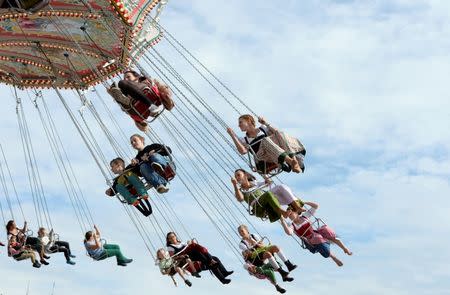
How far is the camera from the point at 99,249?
1550 centimetres

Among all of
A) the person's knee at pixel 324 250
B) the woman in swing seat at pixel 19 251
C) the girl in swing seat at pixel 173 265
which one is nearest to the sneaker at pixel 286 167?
the person's knee at pixel 324 250

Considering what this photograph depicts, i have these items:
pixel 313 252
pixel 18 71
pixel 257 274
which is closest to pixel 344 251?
pixel 313 252

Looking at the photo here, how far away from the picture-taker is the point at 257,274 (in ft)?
46.2

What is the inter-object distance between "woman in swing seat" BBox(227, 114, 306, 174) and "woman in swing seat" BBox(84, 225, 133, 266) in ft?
13.7

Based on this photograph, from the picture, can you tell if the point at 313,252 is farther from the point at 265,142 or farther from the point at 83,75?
the point at 83,75

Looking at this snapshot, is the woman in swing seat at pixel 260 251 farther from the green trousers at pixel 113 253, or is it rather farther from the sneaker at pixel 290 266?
the green trousers at pixel 113 253

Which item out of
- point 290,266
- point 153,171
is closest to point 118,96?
point 153,171

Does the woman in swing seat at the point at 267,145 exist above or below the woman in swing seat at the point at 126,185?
below

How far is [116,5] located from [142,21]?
91 cm

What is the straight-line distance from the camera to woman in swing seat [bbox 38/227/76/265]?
16359mm

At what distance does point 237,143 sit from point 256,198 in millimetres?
915

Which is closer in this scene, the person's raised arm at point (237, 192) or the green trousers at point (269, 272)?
the person's raised arm at point (237, 192)

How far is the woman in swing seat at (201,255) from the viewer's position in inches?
558

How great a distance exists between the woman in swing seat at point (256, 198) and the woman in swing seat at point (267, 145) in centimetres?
36
